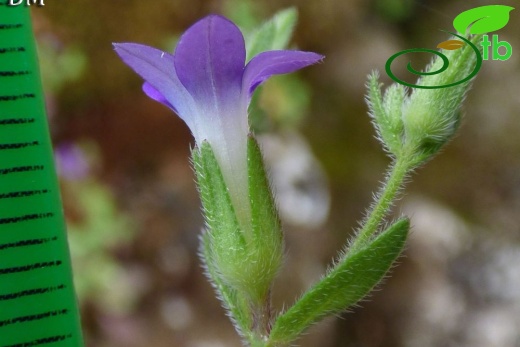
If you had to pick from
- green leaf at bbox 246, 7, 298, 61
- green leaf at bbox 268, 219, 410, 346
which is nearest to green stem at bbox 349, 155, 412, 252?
green leaf at bbox 268, 219, 410, 346

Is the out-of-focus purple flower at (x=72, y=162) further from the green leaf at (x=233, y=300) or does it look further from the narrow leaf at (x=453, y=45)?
the narrow leaf at (x=453, y=45)

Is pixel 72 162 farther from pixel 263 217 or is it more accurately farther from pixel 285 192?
pixel 263 217

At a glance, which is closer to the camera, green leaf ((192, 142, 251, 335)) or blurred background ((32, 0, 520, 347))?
green leaf ((192, 142, 251, 335))

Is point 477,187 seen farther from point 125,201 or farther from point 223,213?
point 223,213

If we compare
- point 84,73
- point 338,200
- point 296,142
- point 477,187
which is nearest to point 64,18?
point 84,73

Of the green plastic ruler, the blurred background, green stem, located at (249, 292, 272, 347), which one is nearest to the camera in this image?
the green plastic ruler

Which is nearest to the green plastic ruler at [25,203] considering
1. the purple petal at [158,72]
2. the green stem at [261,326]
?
the purple petal at [158,72]

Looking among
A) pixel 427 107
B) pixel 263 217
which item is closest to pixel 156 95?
pixel 263 217

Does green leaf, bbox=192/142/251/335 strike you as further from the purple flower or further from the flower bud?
the flower bud
